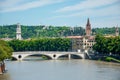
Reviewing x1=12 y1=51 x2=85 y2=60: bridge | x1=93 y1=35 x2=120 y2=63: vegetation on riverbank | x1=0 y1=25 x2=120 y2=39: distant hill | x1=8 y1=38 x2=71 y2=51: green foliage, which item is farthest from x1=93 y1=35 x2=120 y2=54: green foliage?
x1=0 y1=25 x2=120 y2=39: distant hill

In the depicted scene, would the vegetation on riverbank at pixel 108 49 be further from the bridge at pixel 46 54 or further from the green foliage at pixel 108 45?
the bridge at pixel 46 54

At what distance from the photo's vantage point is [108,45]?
58344 millimetres

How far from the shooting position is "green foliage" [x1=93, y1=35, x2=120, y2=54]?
2203 inches

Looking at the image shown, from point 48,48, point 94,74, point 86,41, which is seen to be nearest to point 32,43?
point 48,48

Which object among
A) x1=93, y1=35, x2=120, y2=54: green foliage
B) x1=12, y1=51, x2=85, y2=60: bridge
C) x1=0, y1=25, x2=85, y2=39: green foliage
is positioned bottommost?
x1=12, y1=51, x2=85, y2=60: bridge

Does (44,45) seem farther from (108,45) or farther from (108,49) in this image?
(108,49)

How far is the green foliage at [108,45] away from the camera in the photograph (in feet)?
184

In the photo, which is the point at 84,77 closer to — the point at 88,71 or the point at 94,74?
the point at 94,74

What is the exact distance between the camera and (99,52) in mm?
62094

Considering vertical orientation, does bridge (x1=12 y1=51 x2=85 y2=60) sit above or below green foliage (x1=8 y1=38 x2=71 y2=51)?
below

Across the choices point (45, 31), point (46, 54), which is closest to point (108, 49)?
point (46, 54)

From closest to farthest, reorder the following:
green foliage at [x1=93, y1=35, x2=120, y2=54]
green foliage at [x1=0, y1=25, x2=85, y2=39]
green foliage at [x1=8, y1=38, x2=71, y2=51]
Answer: green foliage at [x1=93, y1=35, x2=120, y2=54] → green foliage at [x1=8, y1=38, x2=71, y2=51] → green foliage at [x1=0, y1=25, x2=85, y2=39]

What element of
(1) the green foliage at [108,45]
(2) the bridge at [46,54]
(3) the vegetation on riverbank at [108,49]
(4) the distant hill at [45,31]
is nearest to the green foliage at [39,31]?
(4) the distant hill at [45,31]

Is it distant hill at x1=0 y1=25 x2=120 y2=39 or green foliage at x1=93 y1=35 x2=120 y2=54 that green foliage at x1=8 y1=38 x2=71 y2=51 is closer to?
green foliage at x1=93 y1=35 x2=120 y2=54
